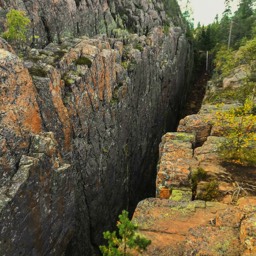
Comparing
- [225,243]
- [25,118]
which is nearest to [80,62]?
[25,118]

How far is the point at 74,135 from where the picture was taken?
2528 centimetres

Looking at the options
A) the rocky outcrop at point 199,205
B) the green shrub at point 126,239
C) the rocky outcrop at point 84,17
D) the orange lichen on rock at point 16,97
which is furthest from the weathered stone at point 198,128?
the rocky outcrop at point 84,17

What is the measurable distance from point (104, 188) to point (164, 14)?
54.8 meters

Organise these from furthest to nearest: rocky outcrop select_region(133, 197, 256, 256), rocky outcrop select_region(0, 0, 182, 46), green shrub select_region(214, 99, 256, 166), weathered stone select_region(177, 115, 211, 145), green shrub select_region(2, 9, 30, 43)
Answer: rocky outcrop select_region(0, 0, 182, 46)
weathered stone select_region(177, 115, 211, 145)
green shrub select_region(2, 9, 30, 43)
green shrub select_region(214, 99, 256, 166)
rocky outcrop select_region(133, 197, 256, 256)

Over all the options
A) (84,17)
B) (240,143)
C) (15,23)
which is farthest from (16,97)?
(84,17)

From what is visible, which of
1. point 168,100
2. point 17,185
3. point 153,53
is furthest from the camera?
point 168,100

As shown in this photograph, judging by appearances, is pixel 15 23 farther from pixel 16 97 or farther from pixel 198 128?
pixel 198 128

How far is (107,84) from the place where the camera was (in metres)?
30.6

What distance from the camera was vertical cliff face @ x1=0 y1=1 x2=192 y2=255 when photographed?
17234 millimetres

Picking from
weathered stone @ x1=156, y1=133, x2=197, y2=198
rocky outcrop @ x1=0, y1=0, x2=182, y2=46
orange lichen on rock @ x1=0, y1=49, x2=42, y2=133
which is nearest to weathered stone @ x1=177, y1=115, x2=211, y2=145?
weathered stone @ x1=156, y1=133, x2=197, y2=198

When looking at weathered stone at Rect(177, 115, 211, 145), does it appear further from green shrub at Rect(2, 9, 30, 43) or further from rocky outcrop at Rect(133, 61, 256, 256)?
green shrub at Rect(2, 9, 30, 43)

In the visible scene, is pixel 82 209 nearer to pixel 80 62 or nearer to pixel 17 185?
pixel 17 185

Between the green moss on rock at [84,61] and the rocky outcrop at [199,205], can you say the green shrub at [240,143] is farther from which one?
the green moss on rock at [84,61]

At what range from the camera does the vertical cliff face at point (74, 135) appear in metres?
17.2
